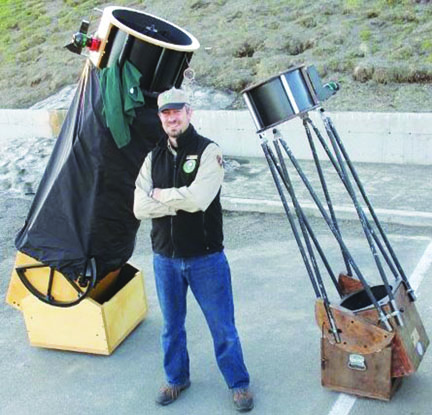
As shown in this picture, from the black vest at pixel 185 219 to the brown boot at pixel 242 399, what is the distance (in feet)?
3.14

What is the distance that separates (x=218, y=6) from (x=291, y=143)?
5.69 meters

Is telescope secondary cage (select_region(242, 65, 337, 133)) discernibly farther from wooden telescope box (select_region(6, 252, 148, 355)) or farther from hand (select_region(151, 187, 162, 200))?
wooden telescope box (select_region(6, 252, 148, 355))

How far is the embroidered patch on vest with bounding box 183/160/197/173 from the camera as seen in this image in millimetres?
3836

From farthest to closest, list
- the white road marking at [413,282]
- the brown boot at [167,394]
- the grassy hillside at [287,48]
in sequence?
the grassy hillside at [287,48] → the brown boot at [167,394] → the white road marking at [413,282]

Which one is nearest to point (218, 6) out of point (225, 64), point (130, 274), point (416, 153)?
point (225, 64)

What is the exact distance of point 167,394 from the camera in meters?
4.29

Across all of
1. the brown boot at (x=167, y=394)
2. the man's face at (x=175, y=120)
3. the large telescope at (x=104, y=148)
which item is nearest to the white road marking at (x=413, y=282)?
the brown boot at (x=167, y=394)

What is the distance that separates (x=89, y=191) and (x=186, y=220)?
2.95 ft

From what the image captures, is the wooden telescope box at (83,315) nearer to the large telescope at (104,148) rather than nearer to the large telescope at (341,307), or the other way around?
the large telescope at (104,148)

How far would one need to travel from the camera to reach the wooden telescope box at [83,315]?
4.85 metres

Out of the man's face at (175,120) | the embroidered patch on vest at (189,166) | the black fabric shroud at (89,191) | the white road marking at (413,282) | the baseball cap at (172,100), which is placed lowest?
the white road marking at (413,282)

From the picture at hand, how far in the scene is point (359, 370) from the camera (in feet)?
13.1

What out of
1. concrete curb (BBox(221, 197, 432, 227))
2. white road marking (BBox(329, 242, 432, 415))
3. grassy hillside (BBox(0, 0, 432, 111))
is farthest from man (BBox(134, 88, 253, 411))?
grassy hillside (BBox(0, 0, 432, 111))

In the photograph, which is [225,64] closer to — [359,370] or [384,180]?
[384,180]
